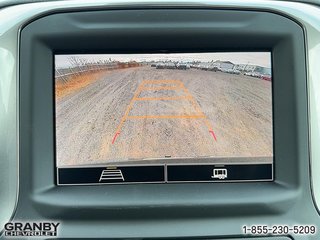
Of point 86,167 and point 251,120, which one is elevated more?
point 251,120

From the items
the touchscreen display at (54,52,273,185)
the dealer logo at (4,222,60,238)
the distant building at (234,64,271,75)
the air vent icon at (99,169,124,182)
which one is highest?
the distant building at (234,64,271,75)

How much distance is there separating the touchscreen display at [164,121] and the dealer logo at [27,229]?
0.20 meters

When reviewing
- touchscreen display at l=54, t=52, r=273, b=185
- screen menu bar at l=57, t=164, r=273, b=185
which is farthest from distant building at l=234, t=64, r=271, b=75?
screen menu bar at l=57, t=164, r=273, b=185

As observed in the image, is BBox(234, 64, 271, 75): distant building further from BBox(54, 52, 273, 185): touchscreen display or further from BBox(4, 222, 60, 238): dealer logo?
BBox(4, 222, 60, 238): dealer logo

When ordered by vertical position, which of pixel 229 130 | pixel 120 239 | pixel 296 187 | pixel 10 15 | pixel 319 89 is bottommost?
pixel 120 239

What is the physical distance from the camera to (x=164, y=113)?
2.48 meters

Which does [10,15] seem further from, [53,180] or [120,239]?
[120,239]

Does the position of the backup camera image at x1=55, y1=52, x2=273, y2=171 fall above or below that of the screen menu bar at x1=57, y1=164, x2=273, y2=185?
above

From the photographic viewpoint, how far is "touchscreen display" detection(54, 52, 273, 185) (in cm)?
247

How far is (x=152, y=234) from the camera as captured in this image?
2.45 meters

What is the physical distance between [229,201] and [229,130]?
291mm

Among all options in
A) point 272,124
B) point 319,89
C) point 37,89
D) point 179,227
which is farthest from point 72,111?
point 319,89

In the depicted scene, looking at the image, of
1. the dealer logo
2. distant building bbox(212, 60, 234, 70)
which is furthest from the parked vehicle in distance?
the dealer logo

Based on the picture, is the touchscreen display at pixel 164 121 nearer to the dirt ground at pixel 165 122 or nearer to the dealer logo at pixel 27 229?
the dirt ground at pixel 165 122
